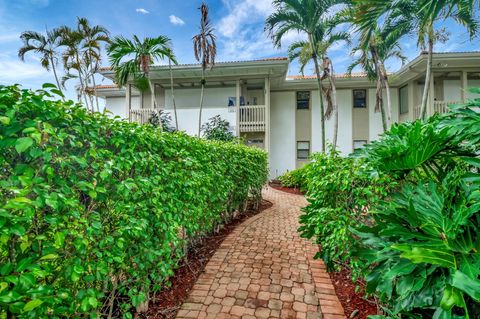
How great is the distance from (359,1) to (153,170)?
3.22 metres

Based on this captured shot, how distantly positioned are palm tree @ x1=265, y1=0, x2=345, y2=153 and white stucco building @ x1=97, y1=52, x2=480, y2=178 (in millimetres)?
1307

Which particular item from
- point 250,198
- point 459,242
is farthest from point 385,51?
point 459,242

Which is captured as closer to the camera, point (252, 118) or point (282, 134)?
point (252, 118)

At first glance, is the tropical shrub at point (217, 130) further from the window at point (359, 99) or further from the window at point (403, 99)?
the window at point (403, 99)

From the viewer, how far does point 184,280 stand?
10.9ft

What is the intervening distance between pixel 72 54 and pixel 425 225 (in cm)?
1531

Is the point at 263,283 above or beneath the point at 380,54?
beneath

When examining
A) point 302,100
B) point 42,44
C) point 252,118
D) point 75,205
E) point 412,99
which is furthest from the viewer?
point 302,100

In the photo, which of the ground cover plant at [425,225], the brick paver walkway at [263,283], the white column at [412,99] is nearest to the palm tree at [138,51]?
the brick paver walkway at [263,283]

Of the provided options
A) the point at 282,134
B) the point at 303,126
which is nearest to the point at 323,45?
the point at 303,126

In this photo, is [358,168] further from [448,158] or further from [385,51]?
[385,51]

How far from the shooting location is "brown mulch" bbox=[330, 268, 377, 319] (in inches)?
104

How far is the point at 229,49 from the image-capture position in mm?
13656

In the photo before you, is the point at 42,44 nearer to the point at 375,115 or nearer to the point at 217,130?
the point at 217,130
